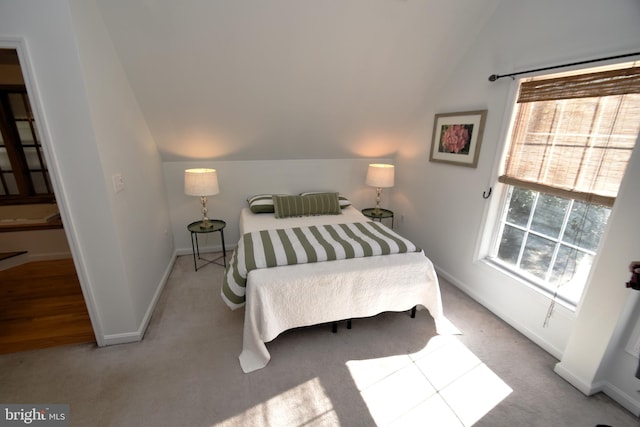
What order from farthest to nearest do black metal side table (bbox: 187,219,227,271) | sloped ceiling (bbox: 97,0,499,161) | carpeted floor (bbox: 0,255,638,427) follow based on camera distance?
black metal side table (bbox: 187,219,227,271) → sloped ceiling (bbox: 97,0,499,161) → carpeted floor (bbox: 0,255,638,427)

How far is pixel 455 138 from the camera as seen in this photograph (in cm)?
273

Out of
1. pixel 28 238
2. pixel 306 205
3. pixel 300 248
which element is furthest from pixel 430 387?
pixel 28 238

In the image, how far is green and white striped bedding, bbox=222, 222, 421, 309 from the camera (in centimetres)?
203

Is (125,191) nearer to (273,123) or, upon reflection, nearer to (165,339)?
(165,339)

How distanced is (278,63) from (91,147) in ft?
4.92

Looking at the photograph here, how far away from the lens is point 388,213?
3.68 m

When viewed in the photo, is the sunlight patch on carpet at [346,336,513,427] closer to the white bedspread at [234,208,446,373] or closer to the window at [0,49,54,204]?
the white bedspread at [234,208,446,373]

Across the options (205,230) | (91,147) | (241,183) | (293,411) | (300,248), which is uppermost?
(91,147)

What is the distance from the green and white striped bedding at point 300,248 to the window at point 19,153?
2.48 m

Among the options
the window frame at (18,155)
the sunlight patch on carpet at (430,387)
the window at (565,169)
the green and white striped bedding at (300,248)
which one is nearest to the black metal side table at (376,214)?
the green and white striped bedding at (300,248)

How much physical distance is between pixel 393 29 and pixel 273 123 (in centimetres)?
140

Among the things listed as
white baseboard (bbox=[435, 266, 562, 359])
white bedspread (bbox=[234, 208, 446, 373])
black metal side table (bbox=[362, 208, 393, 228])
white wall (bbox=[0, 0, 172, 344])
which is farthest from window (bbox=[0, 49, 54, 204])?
white baseboard (bbox=[435, 266, 562, 359])

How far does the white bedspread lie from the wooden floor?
4.15 feet

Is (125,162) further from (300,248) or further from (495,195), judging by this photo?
(495,195)
